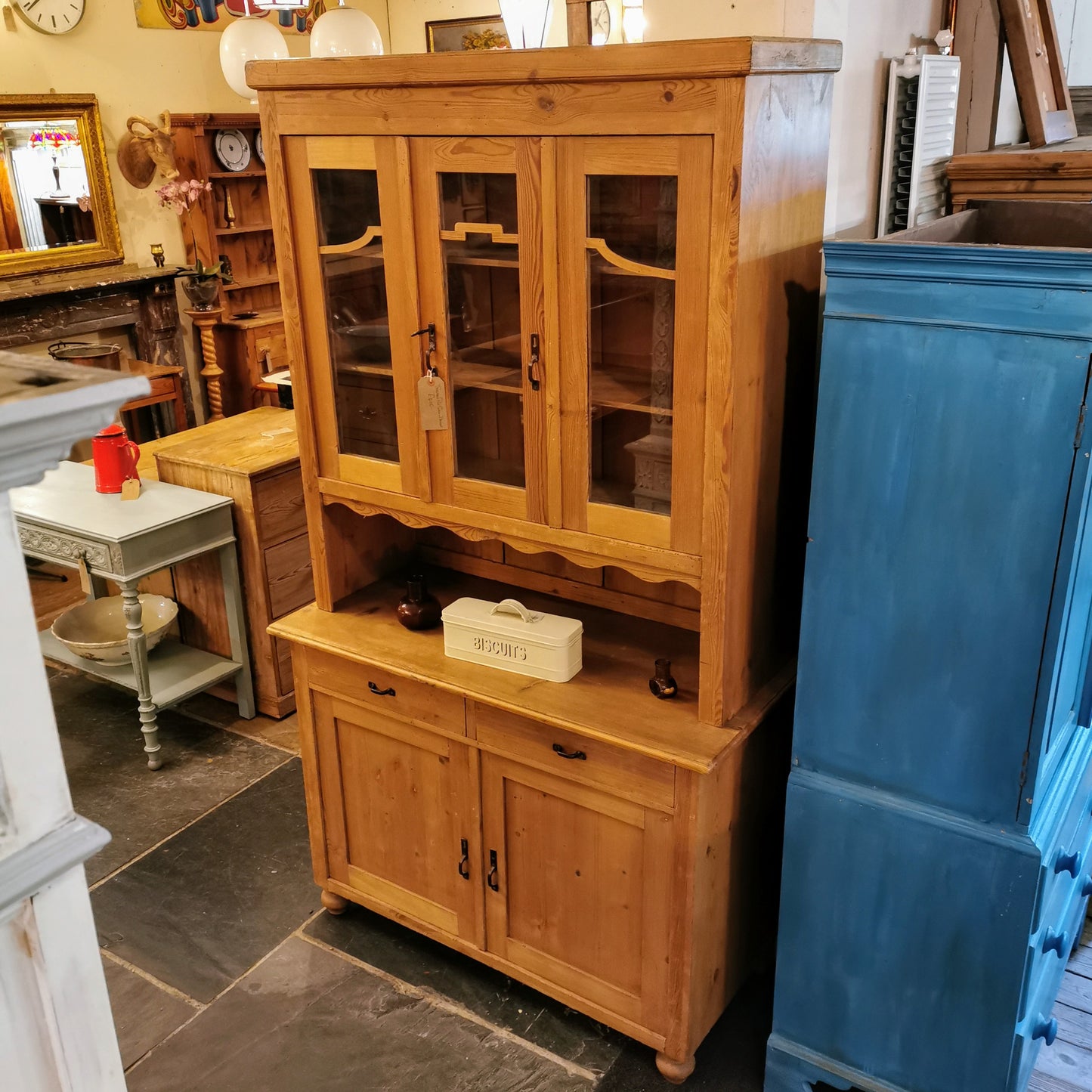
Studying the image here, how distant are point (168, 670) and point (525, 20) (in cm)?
233

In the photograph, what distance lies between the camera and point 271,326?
6.27 meters

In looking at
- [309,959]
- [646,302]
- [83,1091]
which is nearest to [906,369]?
[646,302]

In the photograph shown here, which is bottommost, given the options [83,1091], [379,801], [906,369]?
[379,801]

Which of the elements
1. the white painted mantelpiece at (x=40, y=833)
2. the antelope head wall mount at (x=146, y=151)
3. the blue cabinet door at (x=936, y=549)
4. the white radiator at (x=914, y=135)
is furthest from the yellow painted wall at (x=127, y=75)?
the white painted mantelpiece at (x=40, y=833)

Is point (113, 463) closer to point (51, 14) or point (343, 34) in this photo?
point (343, 34)

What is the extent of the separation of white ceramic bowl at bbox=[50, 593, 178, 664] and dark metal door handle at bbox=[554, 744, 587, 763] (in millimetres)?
1932

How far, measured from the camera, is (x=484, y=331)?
6.77ft

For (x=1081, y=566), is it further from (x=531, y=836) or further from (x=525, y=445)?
(x=531, y=836)

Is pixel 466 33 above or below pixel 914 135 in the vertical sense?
above

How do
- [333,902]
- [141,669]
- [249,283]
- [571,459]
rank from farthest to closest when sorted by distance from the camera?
[249,283], [141,669], [333,902], [571,459]

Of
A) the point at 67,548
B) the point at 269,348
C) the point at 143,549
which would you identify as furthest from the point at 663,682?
the point at 269,348

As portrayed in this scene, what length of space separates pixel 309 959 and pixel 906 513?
69.8 inches

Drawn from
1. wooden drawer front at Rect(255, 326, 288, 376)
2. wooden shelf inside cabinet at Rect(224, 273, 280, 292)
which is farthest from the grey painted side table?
wooden shelf inside cabinet at Rect(224, 273, 280, 292)

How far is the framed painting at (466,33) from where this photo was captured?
19.8ft
